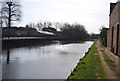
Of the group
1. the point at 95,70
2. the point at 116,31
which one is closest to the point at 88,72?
the point at 95,70

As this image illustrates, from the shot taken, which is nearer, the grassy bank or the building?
the grassy bank

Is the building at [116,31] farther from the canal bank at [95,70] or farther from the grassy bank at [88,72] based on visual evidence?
the grassy bank at [88,72]

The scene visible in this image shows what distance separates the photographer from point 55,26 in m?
141

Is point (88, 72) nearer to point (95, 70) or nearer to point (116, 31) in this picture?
point (95, 70)

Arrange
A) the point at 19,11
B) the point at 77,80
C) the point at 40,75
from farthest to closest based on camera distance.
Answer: the point at 19,11 → the point at 40,75 → the point at 77,80

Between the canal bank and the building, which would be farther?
the building

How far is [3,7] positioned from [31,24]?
77233 mm

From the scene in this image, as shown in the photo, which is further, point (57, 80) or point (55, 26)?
point (55, 26)

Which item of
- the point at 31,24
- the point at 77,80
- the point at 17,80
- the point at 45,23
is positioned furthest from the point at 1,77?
the point at 45,23

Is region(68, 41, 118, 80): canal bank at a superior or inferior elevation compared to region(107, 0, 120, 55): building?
inferior

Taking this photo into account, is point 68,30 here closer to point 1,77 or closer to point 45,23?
point 45,23

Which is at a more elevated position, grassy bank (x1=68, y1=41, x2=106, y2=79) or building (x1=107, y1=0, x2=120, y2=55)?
building (x1=107, y1=0, x2=120, y2=55)

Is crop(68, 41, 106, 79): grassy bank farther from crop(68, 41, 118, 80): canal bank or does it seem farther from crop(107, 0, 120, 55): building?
crop(107, 0, 120, 55): building

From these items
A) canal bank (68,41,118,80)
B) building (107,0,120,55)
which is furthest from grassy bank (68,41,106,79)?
building (107,0,120,55)
